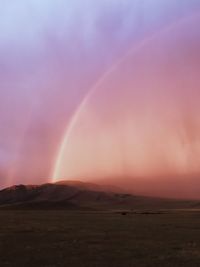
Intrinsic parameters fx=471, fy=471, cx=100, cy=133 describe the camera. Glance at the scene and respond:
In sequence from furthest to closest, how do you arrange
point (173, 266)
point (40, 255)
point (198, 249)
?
point (198, 249) → point (40, 255) → point (173, 266)

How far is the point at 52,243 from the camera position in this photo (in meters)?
40.1

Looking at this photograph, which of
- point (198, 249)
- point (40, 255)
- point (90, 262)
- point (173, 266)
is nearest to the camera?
point (173, 266)

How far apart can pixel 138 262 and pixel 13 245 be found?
14.6 metres

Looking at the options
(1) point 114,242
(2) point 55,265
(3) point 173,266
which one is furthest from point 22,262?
(1) point 114,242

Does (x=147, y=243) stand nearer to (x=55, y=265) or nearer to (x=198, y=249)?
(x=198, y=249)

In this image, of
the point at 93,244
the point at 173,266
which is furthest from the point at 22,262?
the point at 93,244

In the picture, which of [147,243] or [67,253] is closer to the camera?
[67,253]

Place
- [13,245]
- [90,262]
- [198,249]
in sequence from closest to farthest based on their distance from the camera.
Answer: [90,262] < [198,249] < [13,245]

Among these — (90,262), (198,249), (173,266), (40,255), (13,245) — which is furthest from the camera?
(13,245)

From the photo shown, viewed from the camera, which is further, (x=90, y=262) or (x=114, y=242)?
(x=114, y=242)

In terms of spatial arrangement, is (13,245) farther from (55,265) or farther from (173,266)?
(173,266)

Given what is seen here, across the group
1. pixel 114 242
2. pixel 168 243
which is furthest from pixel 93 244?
pixel 168 243

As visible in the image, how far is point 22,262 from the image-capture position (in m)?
28.5

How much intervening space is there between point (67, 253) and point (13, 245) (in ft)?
26.0
